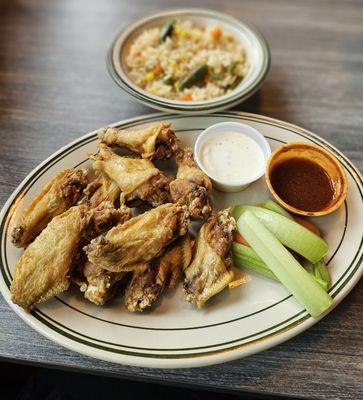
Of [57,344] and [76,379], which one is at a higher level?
[57,344]

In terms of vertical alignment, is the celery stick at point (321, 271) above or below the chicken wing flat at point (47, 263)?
below

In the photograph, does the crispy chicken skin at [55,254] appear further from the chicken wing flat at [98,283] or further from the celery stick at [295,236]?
the celery stick at [295,236]

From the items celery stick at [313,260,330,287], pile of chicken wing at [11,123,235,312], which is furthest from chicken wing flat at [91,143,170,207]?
celery stick at [313,260,330,287]

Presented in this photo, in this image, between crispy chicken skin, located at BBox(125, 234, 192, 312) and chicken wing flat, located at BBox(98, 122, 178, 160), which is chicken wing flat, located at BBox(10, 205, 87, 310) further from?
chicken wing flat, located at BBox(98, 122, 178, 160)

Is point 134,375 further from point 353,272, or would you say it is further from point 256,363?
point 353,272

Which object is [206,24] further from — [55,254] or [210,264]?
[55,254]

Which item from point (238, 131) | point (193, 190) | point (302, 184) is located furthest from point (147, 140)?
point (302, 184)

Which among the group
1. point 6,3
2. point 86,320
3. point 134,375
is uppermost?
point 6,3

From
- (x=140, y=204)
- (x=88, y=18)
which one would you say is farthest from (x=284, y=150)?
(x=88, y=18)

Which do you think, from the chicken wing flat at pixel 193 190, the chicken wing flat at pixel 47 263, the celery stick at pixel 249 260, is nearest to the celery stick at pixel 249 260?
the celery stick at pixel 249 260
